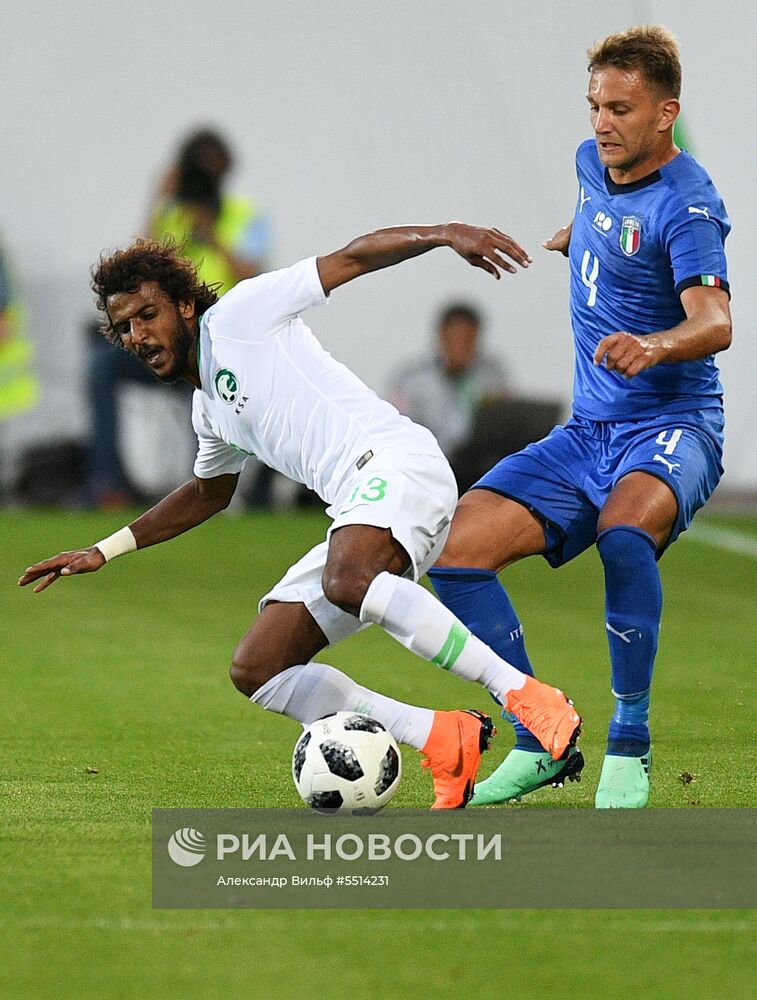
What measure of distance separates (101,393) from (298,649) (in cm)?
1095

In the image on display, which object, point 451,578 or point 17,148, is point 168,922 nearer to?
point 451,578

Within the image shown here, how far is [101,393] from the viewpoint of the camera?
15414mm

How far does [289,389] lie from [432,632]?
83 centimetres

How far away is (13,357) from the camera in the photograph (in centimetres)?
1630

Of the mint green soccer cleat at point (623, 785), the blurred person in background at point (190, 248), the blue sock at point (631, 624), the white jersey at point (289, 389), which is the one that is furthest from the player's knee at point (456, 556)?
the blurred person in background at point (190, 248)

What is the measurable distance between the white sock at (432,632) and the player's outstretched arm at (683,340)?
2.49ft

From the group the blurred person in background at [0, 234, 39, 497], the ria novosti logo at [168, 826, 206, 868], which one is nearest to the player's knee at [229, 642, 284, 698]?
the ria novosti logo at [168, 826, 206, 868]

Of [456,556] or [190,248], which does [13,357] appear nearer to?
[190,248]

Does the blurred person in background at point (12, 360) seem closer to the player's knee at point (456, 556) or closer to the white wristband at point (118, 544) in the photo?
the white wristband at point (118, 544)

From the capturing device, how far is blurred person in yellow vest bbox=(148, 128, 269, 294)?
48.2 ft

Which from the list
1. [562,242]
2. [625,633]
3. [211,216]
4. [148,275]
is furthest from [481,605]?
[211,216]

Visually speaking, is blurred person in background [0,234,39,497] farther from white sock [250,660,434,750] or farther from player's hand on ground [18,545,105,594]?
white sock [250,660,434,750]

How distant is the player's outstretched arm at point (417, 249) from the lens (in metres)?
4.53

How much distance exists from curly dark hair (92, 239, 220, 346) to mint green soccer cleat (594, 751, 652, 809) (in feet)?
5.69
